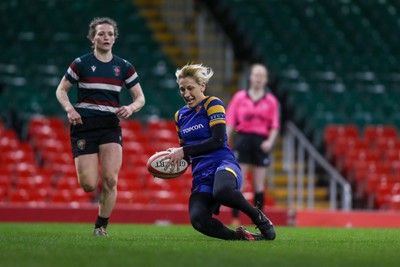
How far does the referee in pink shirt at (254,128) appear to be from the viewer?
551 inches

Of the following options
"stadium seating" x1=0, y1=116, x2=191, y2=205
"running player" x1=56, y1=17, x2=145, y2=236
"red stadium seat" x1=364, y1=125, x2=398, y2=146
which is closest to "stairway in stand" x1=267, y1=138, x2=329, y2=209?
"red stadium seat" x1=364, y1=125, x2=398, y2=146

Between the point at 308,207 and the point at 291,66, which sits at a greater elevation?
the point at 291,66

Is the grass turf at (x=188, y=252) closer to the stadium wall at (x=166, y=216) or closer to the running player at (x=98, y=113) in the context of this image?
the running player at (x=98, y=113)

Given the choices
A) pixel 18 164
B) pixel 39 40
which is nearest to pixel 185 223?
pixel 18 164

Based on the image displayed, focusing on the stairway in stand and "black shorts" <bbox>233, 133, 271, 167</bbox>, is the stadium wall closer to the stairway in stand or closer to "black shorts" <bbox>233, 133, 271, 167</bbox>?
"black shorts" <bbox>233, 133, 271, 167</bbox>

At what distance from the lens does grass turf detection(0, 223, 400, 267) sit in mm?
6945

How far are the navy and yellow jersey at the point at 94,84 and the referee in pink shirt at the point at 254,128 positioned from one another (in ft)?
13.5

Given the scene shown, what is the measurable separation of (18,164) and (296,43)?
318 inches

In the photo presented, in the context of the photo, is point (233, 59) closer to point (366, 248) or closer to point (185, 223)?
point (185, 223)

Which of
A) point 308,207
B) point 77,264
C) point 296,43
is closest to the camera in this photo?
point 77,264

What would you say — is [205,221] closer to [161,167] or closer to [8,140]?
[161,167]

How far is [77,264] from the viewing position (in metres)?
6.73

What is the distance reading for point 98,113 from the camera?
9930 mm

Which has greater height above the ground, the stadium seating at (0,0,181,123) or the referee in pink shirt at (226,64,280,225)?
the stadium seating at (0,0,181,123)
